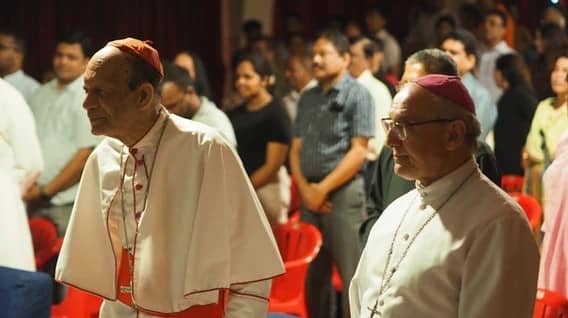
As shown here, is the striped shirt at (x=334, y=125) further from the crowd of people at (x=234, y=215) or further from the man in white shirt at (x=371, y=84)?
the crowd of people at (x=234, y=215)

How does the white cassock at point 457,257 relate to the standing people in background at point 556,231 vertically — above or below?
above

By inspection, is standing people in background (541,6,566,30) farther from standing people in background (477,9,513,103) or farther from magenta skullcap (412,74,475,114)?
magenta skullcap (412,74,475,114)

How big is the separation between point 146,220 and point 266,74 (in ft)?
10.5

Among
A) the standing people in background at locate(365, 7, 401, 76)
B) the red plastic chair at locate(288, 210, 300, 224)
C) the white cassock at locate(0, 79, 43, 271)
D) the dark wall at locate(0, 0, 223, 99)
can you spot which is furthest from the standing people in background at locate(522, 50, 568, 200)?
the dark wall at locate(0, 0, 223, 99)

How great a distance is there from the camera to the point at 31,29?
9320 millimetres

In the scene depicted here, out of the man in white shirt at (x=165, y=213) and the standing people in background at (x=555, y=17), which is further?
the standing people in background at (x=555, y=17)

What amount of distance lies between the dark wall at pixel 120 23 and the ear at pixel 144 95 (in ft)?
21.6

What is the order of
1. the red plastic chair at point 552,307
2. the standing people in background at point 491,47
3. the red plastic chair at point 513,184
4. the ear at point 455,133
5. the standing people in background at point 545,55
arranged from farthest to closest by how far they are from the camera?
the standing people in background at point 491,47 < the standing people in background at point 545,55 < the red plastic chair at point 513,184 < the red plastic chair at point 552,307 < the ear at point 455,133

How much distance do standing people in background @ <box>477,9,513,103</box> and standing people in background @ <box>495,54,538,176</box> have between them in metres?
0.92

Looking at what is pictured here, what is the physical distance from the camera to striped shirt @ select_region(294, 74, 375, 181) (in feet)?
17.5

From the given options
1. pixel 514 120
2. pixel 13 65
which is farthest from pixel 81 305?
pixel 514 120

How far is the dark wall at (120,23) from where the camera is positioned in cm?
930

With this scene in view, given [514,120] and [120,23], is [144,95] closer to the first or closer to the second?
[514,120]

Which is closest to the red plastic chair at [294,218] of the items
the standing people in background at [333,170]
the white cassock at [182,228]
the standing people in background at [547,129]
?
the standing people in background at [333,170]
